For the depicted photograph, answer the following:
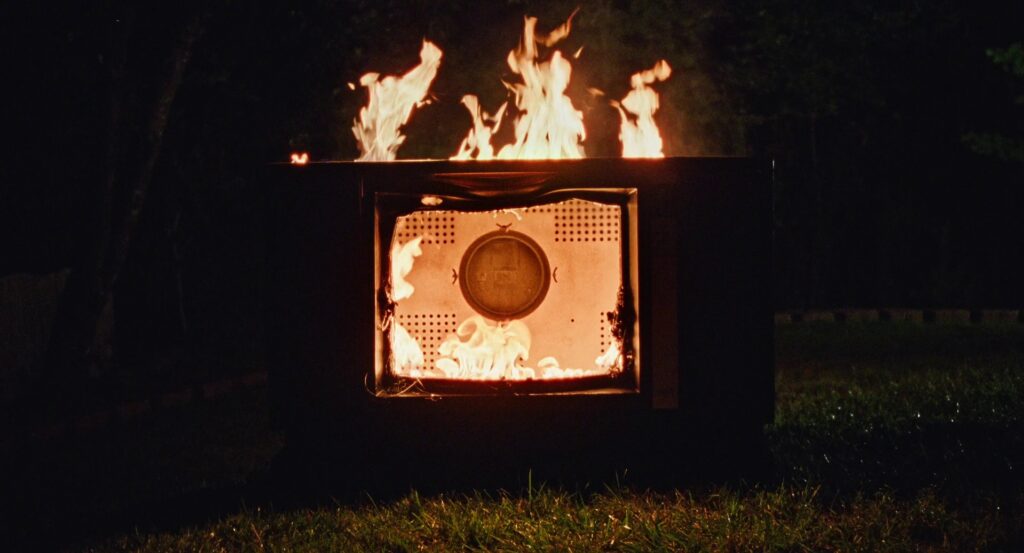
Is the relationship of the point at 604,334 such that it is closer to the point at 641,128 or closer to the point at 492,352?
the point at 492,352

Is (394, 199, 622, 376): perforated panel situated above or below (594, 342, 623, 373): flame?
above

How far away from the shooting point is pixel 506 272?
6.92 m

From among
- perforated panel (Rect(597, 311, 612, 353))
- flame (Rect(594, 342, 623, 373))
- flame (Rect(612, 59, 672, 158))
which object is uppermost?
flame (Rect(612, 59, 672, 158))

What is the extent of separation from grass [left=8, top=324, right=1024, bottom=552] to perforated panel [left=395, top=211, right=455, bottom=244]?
136 centimetres

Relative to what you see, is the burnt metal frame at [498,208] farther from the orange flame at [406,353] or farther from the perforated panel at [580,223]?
the perforated panel at [580,223]

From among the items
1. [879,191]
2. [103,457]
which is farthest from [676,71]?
[103,457]

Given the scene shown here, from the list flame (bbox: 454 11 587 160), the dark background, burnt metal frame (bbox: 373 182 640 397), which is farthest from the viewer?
the dark background

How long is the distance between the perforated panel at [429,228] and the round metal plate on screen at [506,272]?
0.15m

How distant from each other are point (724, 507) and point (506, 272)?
65.7 inches

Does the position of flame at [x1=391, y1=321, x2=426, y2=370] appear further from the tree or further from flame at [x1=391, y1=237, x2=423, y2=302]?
the tree

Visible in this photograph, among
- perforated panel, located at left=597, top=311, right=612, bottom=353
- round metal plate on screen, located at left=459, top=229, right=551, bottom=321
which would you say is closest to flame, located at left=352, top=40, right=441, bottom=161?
round metal plate on screen, located at left=459, top=229, right=551, bottom=321

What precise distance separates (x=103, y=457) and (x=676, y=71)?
11.0 metres

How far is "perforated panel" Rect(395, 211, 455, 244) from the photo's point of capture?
6.95 m

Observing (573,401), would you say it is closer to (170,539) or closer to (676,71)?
(170,539)
